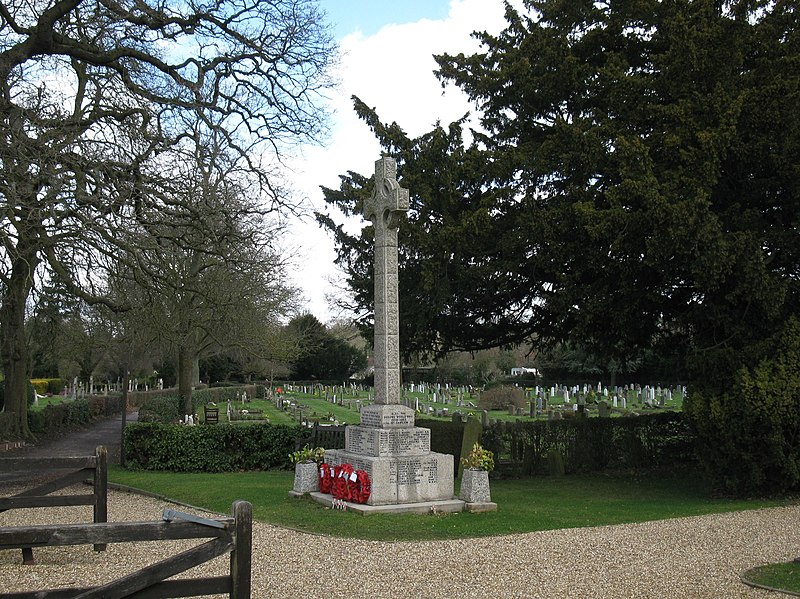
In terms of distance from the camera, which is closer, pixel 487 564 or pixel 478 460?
pixel 487 564

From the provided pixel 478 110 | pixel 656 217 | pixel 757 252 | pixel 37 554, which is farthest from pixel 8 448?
pixel 757 252

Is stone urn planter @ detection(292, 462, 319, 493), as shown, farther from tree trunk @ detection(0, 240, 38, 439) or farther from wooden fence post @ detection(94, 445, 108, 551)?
tree trunk @ detection(0, 240, 38, 439)

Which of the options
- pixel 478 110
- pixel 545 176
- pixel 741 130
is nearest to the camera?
pixel 741 130

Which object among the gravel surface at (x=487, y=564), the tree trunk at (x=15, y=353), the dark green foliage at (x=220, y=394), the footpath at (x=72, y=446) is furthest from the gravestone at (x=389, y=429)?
Answer: the dark green foliage at (x=220, y=394)

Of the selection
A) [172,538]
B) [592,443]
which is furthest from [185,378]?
[172,538]

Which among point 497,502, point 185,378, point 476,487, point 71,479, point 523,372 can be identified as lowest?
point 497,502

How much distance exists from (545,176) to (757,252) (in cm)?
486

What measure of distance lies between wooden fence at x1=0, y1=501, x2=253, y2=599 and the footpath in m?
11.6

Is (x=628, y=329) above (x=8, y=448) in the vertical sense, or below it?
above

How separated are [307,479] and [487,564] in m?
5.03

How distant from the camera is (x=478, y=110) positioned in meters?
18.0

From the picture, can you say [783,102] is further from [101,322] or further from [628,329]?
[101,322]

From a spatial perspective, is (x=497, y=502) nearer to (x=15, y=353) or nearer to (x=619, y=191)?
(x=619, y=191)

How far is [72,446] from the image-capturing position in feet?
74.2
